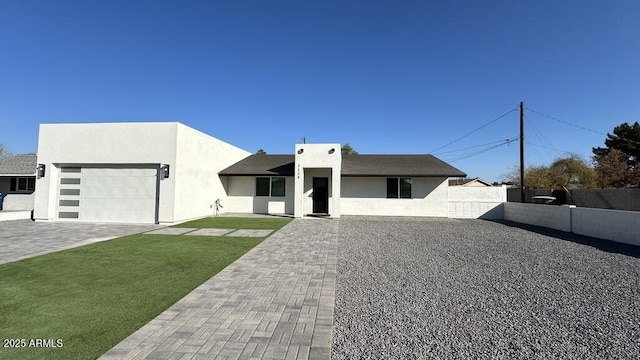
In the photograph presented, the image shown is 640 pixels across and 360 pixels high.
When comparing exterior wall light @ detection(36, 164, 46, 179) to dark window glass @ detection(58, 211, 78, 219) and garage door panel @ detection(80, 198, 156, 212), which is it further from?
garage door panel @ detection(80, 198, 156, 212)

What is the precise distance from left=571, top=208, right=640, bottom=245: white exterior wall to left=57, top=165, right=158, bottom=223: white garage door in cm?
1759

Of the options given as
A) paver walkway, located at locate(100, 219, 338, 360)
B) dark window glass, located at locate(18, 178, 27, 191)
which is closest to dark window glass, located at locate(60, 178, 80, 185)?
paver walkway, located at locate(100, 219, 338, 360)

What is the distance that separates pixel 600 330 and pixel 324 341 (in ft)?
10.7

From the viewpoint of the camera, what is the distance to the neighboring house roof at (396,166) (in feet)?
51.4

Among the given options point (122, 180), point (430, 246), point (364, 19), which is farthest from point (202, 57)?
point (430, 246)

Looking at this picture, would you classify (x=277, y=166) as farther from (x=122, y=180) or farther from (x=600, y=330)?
(x=600, y=330)

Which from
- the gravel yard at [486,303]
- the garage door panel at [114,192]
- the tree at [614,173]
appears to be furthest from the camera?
the tree at [614,173]

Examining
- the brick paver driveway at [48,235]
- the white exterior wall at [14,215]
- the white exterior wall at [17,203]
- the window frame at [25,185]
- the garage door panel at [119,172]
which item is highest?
the garage door panel at [119,172]

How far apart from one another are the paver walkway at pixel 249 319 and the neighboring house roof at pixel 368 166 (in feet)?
35.8

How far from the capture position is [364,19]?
37.2 ft

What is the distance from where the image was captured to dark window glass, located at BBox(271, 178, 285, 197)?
16.8m

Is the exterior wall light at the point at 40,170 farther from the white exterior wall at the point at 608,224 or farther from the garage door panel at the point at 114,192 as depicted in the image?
the white exterior wall at the point at 608,224

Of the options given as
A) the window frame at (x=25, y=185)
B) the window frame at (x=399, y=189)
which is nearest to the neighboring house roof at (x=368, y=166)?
the window frame at (x=399, y=189)

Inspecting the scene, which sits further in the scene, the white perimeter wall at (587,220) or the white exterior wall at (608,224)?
the white perimeter wall at (587,220)
